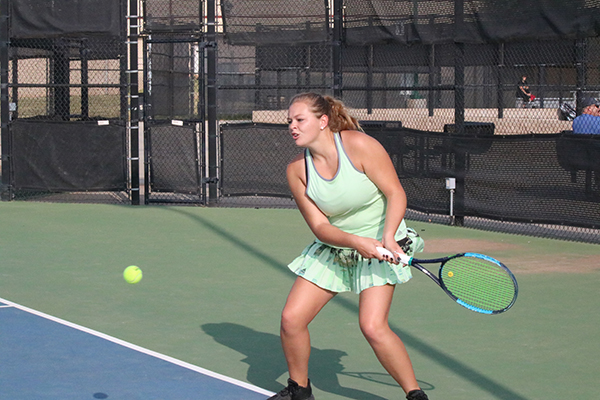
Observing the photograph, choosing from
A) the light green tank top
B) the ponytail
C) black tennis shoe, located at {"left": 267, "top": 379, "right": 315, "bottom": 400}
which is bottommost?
black tennis shoe, located at {"left": 267, "top": 379, "right": 315, "bottom": 400}

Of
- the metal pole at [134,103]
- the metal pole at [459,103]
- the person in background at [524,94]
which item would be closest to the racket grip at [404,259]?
the metal pole at [459,103]

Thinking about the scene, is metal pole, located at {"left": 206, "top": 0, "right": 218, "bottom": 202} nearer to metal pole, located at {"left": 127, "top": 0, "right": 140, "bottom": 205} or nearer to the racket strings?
metal pole, located at {"left": 127, "top": 0, "right": 140, "bottom": 205}

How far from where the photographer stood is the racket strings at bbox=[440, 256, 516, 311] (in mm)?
4180

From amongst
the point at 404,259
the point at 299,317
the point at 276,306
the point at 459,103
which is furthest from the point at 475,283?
the point at 459,103

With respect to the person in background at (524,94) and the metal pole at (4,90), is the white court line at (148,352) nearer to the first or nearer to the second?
the metal pole at (4,90)

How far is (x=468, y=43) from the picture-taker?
10.5 metres

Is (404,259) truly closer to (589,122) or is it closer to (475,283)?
(475,283)

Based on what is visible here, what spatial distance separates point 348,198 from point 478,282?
82 centimetres

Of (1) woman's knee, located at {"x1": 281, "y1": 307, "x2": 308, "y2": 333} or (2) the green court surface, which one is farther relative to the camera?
(2) the green court surface

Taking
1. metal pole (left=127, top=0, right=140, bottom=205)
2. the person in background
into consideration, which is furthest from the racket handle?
the person in background

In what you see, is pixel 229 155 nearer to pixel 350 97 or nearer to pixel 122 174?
pixel 122 174

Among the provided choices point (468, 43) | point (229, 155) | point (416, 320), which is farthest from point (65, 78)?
point (416, 320)

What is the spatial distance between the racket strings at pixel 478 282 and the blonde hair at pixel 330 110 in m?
0.85

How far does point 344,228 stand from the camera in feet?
14.2
